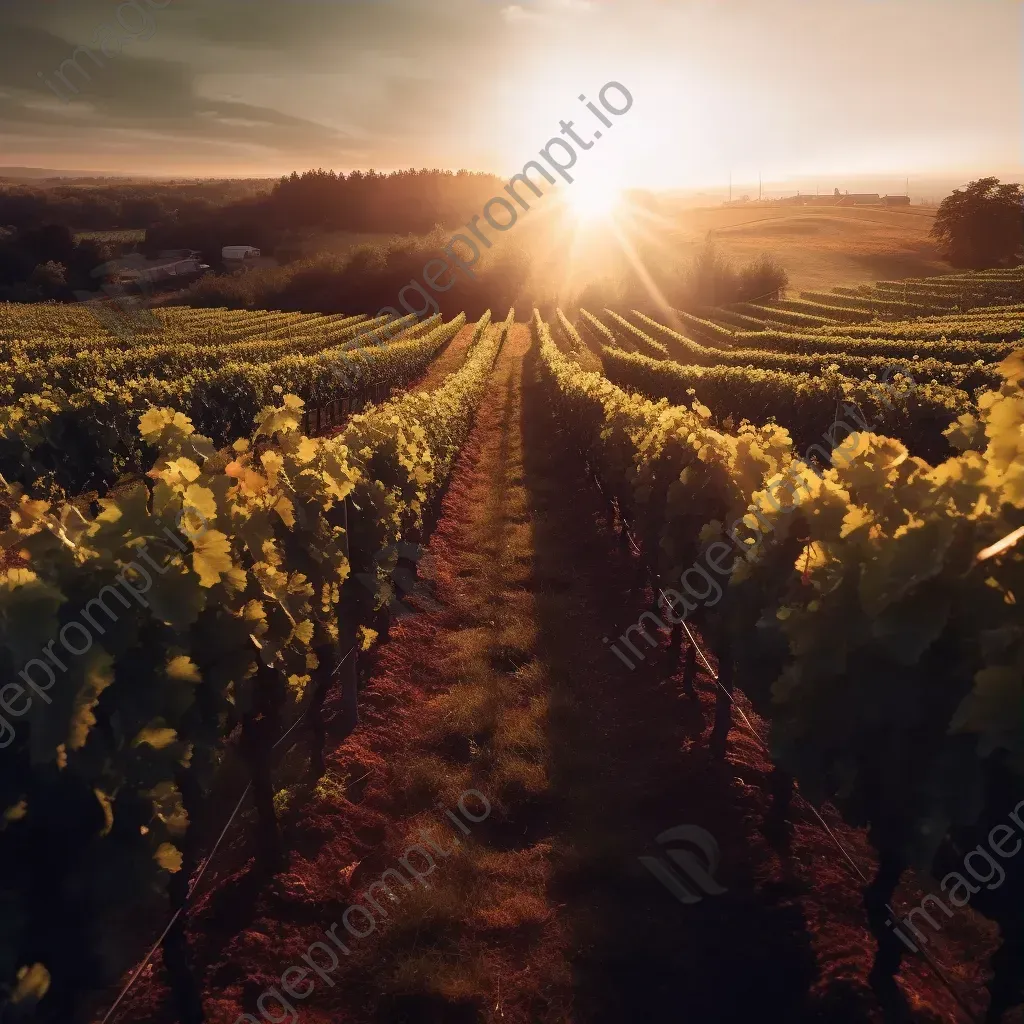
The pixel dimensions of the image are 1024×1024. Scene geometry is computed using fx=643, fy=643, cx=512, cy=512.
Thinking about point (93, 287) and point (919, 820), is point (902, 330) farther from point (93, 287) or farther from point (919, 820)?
point (93, 287)

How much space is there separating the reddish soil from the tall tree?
303ft

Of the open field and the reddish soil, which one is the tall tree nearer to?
the open field

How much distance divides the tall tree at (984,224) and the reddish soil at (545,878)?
9244cm

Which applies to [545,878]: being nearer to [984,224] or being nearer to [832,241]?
[984,224]

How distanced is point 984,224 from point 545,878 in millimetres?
96524

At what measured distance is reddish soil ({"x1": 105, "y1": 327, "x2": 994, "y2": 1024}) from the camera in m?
4.19

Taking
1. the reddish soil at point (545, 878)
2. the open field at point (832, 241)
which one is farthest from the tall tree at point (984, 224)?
the reddish soil at point (545, 878)

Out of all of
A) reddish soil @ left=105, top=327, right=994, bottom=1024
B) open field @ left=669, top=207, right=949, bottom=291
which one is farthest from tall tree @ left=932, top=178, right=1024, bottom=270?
reddish soil @ left=105, top=327, right=994, bottom=1024

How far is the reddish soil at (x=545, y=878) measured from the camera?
13.7 feet

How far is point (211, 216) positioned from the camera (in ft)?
378

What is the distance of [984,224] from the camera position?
75.4 m

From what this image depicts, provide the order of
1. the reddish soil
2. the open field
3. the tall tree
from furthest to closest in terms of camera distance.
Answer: the open field
the tall tree
the reddish soil

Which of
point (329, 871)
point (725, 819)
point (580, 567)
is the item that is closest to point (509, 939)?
point (329, 871)

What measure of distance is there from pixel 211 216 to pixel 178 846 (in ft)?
441
